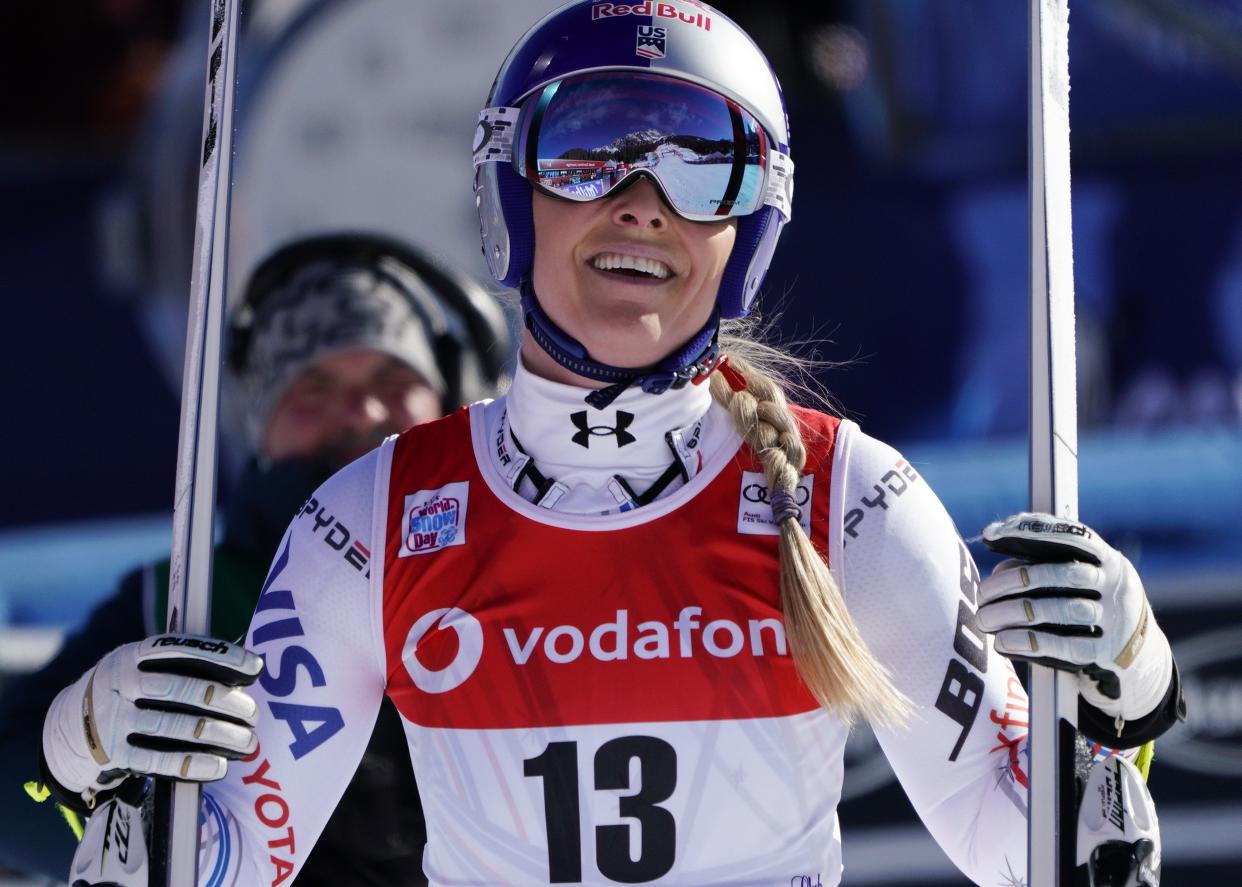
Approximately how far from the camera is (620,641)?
6.25ft

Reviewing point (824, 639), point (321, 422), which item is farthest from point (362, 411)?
point (824, 639)

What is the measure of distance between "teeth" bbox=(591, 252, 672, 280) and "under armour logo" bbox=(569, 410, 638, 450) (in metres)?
0.19

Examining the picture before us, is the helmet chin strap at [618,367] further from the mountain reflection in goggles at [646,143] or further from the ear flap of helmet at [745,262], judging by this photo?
the mountain reflection in goggles at [646,143]

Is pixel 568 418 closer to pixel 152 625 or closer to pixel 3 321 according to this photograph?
pixel 152 625

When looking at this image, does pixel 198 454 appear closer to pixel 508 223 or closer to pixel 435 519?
pixel 435 519

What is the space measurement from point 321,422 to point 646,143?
1.28 m

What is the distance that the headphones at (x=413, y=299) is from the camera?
328 centimetres

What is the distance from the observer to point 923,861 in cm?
437

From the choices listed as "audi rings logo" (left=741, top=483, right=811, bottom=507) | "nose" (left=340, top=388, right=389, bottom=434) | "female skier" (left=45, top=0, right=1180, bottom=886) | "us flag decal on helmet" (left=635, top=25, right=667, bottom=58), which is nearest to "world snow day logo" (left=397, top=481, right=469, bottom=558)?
"female skier" (left=45, top=0, right=1180, bottom=886)

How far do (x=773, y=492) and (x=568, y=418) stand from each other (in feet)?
0.94

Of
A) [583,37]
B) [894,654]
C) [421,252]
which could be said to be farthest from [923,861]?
[583,37]

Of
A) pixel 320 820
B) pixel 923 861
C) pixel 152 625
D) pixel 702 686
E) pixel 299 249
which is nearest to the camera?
pixel 702 686

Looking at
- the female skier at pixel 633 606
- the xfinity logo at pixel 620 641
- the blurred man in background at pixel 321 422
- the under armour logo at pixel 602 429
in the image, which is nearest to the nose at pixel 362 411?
the blurred man in background at pixel 321 422

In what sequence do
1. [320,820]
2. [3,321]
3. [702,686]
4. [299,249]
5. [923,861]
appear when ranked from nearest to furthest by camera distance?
[702,686]
[320,820]
[299,249]
[923,861]
[3,321]
